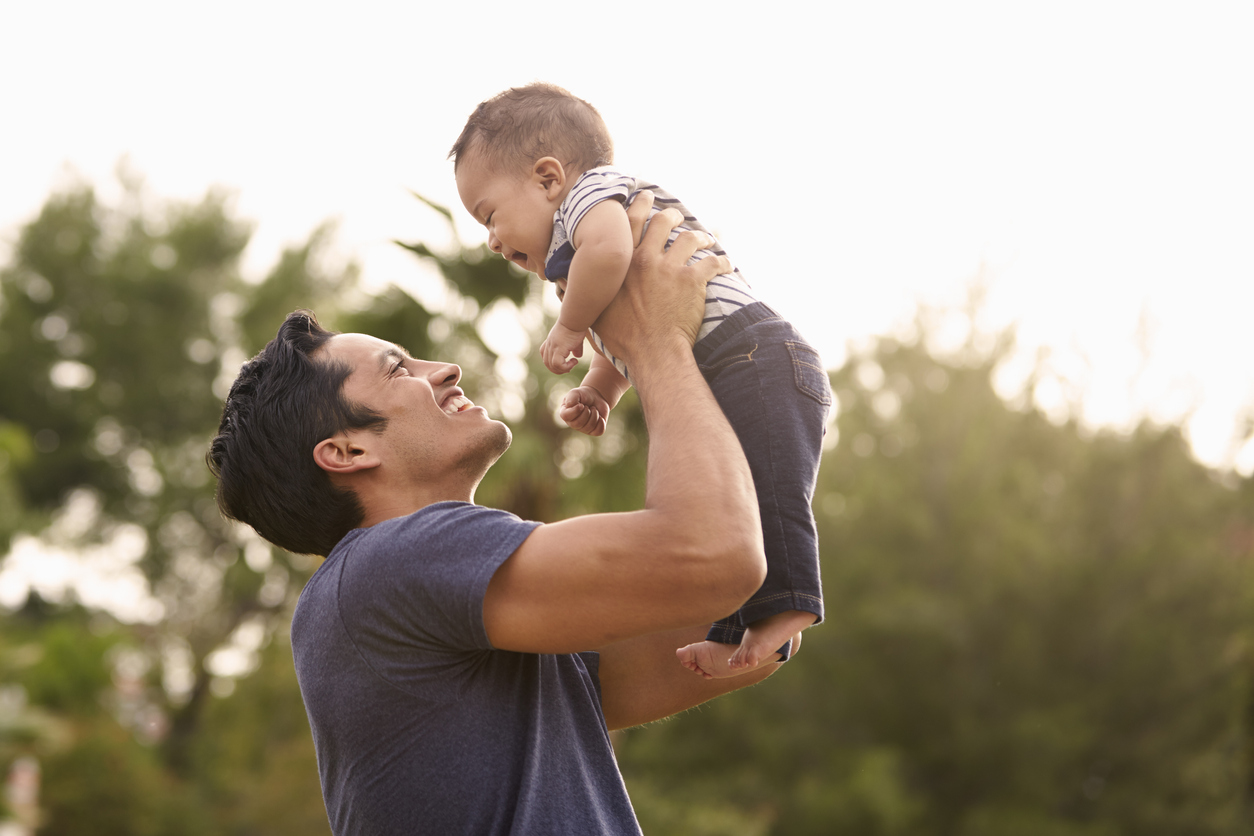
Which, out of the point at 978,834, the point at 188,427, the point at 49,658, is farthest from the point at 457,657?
the point at 188,427

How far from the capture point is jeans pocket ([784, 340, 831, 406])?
1.83 metres

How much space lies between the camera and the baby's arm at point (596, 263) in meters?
1.83

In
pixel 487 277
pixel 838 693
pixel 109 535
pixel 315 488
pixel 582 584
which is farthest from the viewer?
pixel 109 535

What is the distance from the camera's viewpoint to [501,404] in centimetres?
952

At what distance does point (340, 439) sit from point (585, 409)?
1.66 feet

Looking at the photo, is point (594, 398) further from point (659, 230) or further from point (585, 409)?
point (659, 230)

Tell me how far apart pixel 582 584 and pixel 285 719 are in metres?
15.2

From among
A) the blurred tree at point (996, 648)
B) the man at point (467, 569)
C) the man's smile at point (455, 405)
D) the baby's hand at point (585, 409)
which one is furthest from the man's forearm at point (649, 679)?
the blurred tree at point (996, 648)

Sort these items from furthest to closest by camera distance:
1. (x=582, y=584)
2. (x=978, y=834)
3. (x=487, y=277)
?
1. (x=978, y=834)
2. (x=487, y=277)
3. (x=582, y=584)

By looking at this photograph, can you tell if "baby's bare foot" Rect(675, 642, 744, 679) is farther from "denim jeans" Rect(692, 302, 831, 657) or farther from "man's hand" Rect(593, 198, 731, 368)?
"man's hand" Rect(593, 198, 731, 368)

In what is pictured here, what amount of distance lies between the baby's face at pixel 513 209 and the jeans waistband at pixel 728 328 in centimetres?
48

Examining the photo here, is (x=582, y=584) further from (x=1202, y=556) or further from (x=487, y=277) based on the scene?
(x=1202, y=556)

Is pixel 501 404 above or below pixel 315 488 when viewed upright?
below

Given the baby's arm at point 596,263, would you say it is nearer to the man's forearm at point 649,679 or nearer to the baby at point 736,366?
the baby at point 736,366
